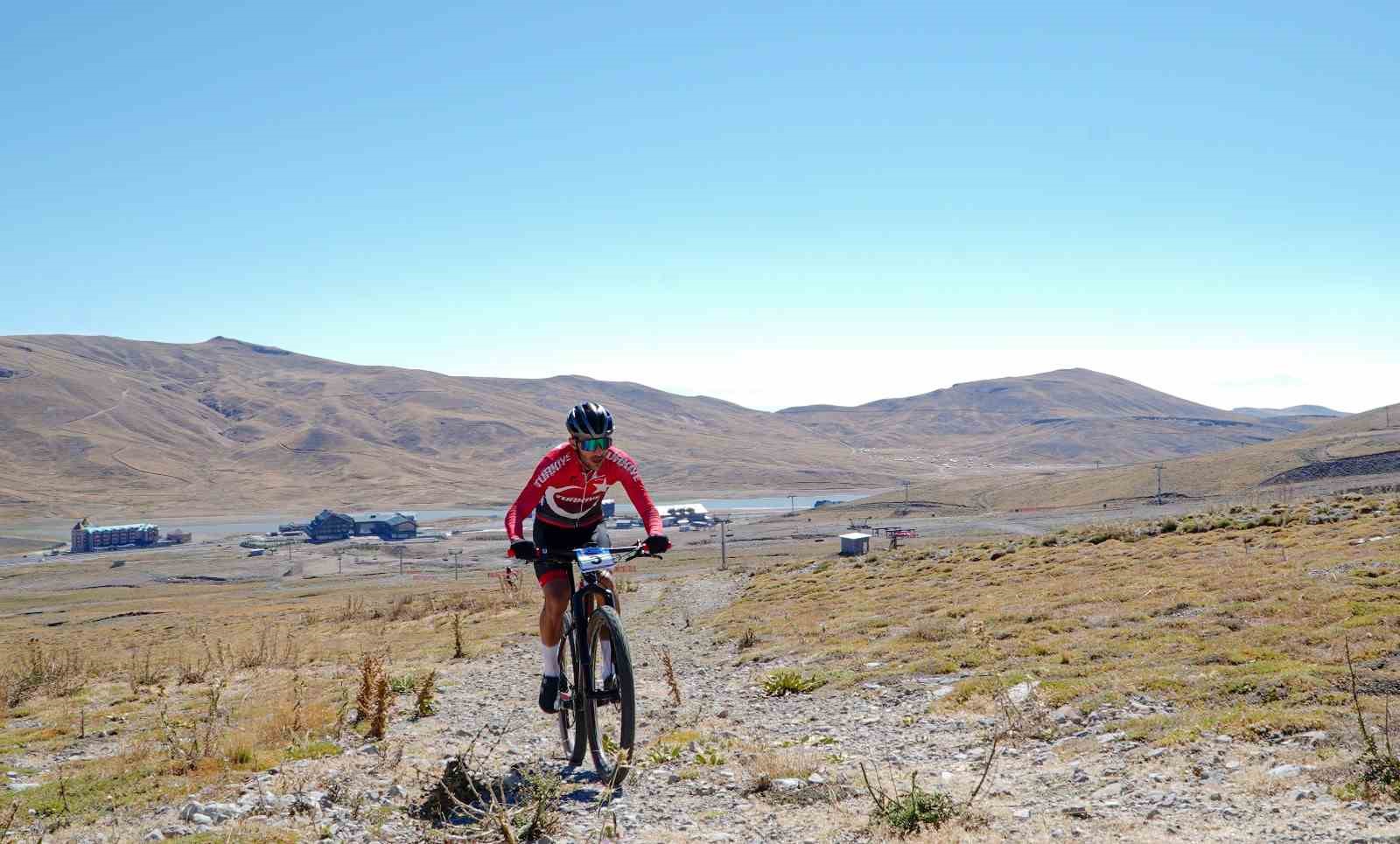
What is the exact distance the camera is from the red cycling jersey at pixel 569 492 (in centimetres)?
778

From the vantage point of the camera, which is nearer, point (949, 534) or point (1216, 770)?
point (1216, 770)

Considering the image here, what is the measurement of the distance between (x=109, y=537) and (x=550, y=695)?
169m

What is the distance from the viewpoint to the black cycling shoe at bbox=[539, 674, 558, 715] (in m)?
7.80

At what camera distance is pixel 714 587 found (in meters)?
28.6

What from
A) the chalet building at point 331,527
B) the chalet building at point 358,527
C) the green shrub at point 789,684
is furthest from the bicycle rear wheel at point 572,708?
the chalet building at point 331,527

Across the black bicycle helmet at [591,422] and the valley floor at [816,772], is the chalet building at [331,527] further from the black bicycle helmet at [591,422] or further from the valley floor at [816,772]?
the black bicycle helmet at [591,422]

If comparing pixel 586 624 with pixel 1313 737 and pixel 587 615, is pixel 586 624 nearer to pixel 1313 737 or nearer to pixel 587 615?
pixel 587 615

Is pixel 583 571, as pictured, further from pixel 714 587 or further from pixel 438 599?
pixel 438 599

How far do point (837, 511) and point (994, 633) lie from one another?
137 metres

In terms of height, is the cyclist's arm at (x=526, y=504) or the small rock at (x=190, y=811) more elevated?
the cyclist's arm at (x=526, y=504)

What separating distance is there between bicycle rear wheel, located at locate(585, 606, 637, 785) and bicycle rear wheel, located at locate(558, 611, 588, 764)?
0.27 ft

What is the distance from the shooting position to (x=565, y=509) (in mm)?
8008

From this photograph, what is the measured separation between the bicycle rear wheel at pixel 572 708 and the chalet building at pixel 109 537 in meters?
164

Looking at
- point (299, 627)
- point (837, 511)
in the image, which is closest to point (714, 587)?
point (299, 627)
